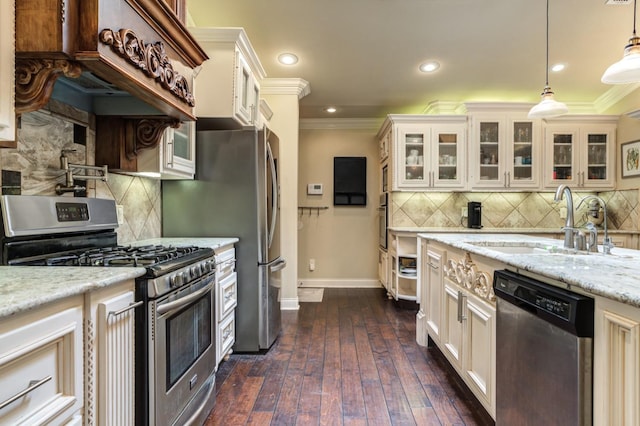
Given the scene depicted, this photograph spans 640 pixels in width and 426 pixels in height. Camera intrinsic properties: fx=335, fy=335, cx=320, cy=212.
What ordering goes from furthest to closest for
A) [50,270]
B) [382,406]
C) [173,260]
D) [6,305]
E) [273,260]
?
[273,260] → [382,406] → [173,260] → [50,270] → [6,305]

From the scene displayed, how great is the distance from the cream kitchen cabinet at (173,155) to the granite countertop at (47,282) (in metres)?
0.94

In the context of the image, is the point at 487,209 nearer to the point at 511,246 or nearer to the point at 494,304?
the point at 511,246

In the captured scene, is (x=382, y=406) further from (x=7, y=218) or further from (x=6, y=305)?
(x=7, y=218)

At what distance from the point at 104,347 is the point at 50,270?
0.35 meters

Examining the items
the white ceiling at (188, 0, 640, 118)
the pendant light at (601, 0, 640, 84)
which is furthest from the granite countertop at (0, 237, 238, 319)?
the pendant light at (601, 0, 640, 84)

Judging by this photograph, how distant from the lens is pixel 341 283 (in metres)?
5.00

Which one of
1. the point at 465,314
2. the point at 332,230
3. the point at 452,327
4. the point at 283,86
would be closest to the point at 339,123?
→ the point at 283,86

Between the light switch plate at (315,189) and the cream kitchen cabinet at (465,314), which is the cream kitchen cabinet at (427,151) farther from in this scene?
the cream kitchen cabinet at (465,314)

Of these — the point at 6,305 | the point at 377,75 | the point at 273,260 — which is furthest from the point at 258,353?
the point at 377,75

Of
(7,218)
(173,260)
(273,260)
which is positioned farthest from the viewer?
(273,260)

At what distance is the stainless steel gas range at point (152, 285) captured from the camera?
4.18ft

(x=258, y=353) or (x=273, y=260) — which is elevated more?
(x=273, y=260)

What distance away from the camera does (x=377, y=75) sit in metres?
3.56

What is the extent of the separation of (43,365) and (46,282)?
239 mm
